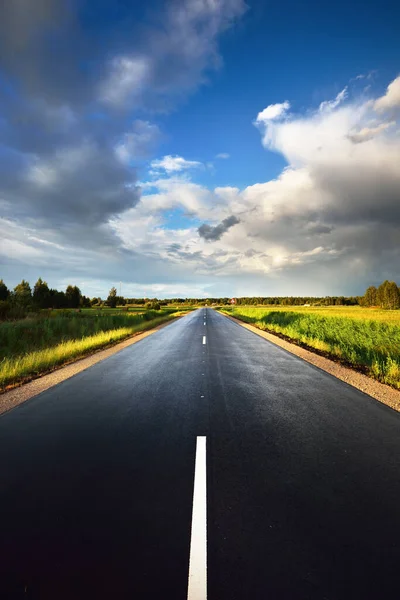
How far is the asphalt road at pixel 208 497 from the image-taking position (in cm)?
205

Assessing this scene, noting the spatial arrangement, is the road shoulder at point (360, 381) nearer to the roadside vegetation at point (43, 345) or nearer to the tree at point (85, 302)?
the roadside vegetation at point (43, 345)

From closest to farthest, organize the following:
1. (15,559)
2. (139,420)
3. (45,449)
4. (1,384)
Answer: (15,559) → (45,449) → (139,420) → (1,384)

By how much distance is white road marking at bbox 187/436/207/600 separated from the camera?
6.40 feet

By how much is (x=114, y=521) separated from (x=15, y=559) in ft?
2.34

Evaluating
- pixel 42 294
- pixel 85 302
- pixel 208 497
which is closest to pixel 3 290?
pixel 42 294

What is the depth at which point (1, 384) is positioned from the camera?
24.6ft

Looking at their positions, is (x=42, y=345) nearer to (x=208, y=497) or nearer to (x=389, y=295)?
(x=208, y=497)

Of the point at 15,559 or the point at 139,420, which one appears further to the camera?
the point at 139,420

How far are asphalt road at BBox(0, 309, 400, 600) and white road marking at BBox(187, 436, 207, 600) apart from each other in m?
0.05

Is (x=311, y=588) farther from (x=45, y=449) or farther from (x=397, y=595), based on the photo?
(x=45, y=449)

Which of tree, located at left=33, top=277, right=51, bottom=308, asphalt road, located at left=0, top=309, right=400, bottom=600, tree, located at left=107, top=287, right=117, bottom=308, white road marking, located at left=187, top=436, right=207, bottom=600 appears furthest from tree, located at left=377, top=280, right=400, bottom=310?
white road marking, located at left=187, top=436, right=207, bottom=600

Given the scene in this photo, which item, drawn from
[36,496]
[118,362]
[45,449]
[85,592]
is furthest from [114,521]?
[118,362]

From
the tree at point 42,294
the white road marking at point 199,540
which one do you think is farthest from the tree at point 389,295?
the white road marking at point 199,540

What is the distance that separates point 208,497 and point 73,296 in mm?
105315
